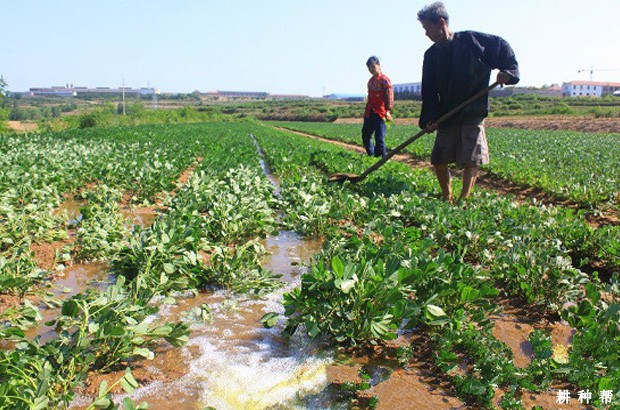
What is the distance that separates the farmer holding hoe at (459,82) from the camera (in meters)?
5.41

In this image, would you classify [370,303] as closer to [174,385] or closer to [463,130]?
[174,385]

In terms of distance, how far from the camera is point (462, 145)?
5668mm

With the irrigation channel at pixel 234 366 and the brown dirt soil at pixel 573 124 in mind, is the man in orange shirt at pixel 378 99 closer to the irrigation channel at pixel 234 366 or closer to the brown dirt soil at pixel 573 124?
the irrigation channel at pixel 234 366

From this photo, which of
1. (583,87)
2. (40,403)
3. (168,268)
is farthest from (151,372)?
(583,87)

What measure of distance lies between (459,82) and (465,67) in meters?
0.17

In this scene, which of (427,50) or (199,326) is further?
(427,50)

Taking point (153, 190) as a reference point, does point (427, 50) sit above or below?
above

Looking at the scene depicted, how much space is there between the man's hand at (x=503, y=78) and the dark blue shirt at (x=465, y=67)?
0.04 meters

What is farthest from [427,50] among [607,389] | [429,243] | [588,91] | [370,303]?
[588,91]

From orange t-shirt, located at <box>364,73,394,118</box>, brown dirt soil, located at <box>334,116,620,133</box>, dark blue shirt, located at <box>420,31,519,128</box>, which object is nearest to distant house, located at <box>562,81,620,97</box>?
brown dirt soil, located at <box>334,116,620,133</box>

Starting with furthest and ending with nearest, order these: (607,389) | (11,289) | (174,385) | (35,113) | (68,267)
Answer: (35,113) → (68,267) → (11,289) → (174,385) → (607,389)

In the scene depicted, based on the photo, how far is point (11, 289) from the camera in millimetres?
3162

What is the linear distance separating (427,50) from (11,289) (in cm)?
490

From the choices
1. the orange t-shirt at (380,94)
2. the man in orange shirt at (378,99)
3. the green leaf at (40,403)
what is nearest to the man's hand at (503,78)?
the man in orange shirt at (378,99)
